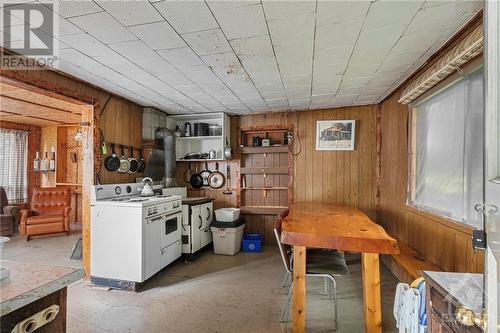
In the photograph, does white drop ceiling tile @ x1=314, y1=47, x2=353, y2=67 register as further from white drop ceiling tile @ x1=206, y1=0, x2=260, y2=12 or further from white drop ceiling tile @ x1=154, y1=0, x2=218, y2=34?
white drop ceiling tile @ x1=154, y1=0, x2=218, y2=34

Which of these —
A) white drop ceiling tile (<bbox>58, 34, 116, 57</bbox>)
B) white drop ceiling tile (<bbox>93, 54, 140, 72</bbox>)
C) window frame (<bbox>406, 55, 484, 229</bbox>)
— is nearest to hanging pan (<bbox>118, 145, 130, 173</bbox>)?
white drop ceiling tile (<bbox>93, 54, 140, 72</bbox>)

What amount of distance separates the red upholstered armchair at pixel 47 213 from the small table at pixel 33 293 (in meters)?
4.55

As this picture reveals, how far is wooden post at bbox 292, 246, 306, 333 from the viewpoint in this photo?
1.88 metres

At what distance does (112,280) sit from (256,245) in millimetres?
2042

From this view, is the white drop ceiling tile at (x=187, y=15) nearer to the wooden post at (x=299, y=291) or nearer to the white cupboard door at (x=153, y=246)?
the wooden post at (x=299, y=291)

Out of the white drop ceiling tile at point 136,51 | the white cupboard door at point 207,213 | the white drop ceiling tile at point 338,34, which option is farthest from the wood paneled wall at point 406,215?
the white cupboard door at point 207,213

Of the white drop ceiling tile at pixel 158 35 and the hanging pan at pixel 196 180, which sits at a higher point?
the white drop ceiling tile at pixel 158 35

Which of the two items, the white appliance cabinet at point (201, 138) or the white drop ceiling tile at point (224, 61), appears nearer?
the white drop ceiling tile at point (224, 61)

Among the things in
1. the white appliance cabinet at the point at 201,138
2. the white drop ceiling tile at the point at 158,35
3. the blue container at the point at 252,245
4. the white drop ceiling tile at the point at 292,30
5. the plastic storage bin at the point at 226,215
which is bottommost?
the blue container at the point at 252,245

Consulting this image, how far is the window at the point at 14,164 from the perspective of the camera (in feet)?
16.7

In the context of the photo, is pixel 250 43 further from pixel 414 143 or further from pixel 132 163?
pixel 132 163

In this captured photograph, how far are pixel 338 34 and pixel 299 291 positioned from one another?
1933 mm

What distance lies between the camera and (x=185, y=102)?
11.7 ft

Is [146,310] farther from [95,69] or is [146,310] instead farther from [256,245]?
[95,69]
